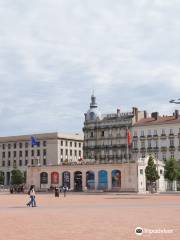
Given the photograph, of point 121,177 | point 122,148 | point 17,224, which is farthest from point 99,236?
point 122,148

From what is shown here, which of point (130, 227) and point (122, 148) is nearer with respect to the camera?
point (130, 227)

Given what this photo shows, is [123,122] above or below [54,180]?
above

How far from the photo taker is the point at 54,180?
106750mm

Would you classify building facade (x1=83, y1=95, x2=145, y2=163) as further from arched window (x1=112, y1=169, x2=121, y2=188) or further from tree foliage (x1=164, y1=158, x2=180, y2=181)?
arched window (x1=112, y1=169, x2=121, y2=188)

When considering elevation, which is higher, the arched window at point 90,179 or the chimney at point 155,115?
the chimney at point 155,115

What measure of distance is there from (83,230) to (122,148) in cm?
10754

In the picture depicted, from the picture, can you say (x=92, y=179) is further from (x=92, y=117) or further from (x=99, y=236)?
(x=99, y=236)

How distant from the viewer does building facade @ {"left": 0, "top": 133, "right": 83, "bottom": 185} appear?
154 m

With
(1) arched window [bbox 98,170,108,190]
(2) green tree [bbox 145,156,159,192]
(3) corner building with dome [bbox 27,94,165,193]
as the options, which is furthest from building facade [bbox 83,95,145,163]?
(2) green tree [bbox 145,156,159,192]

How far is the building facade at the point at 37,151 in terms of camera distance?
15388 centimetres
